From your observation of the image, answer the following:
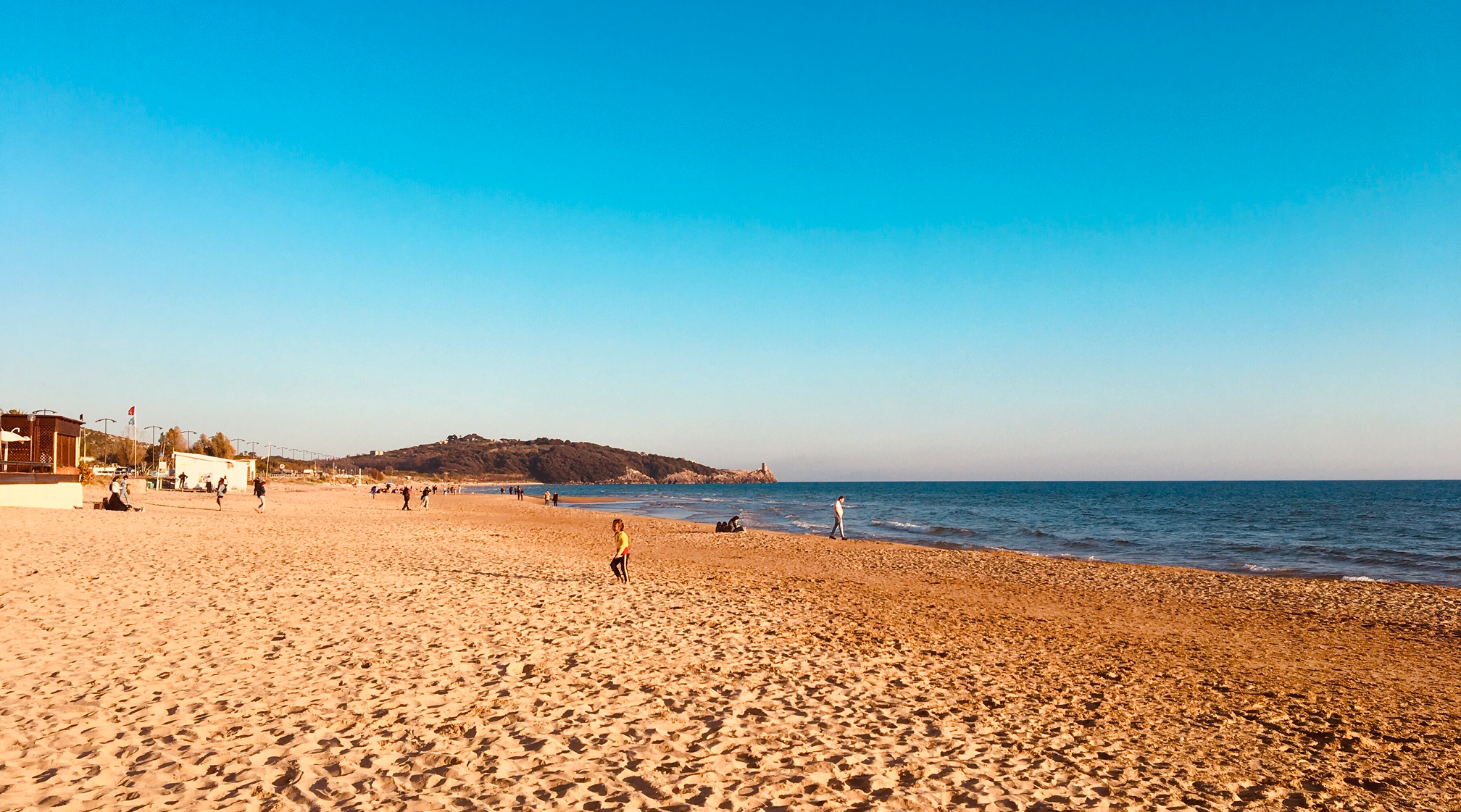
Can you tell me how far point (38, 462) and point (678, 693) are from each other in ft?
102

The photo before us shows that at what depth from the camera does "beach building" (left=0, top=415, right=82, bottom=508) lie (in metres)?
26.1

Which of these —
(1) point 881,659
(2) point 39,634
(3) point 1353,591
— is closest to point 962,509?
(3) point 1353,591

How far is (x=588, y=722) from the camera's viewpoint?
266 inches

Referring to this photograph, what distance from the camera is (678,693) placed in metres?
7.72

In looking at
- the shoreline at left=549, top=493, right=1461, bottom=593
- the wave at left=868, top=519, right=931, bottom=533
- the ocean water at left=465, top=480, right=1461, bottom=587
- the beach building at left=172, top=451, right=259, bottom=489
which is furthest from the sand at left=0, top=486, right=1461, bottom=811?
the beach building at left=172, top=451, right=259, bottom=489

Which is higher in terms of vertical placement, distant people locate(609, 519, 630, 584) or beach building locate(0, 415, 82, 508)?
beach building locate(0, 415, 82, 508)

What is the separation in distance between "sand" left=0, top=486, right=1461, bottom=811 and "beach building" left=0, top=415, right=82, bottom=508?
13.8m

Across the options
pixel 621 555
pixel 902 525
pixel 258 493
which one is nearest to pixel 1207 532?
pixel 902 525

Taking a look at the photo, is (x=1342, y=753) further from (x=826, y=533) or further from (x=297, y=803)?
(x=826, y=533)

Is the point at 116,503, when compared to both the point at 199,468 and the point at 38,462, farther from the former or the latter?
the point at 199,468

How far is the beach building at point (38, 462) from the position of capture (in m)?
26.1

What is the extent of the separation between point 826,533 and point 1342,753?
96.6ft

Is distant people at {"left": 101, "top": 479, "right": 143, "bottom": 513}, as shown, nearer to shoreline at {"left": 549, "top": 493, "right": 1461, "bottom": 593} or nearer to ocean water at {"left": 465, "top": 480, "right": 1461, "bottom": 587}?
shoreline at {"left": 549, "top": 493, "right": 1461, "bottom": 593}

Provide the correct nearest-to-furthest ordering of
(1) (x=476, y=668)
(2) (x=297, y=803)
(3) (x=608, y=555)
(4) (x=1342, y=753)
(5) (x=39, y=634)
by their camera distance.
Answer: (2) (x=297, y=803) < (4) (x=1342, y=753) < (1) (x=476, y=668) < (5) (x=39, y=634) < (3) (x=608, y=555)
